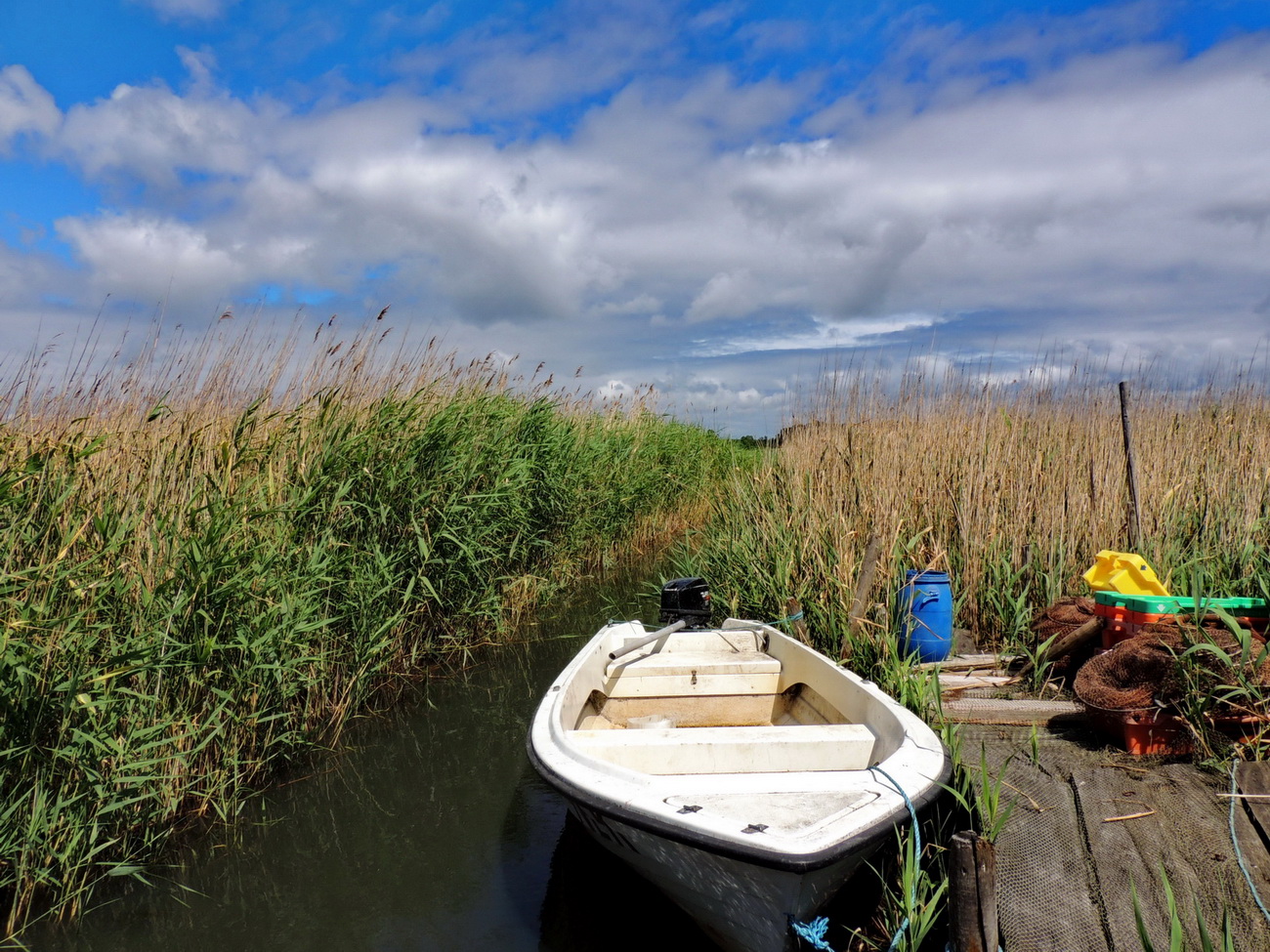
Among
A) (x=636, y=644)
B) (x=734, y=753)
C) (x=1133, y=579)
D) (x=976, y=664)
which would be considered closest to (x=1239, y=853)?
(x=734, y=753)

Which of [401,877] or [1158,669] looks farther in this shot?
[401,877]

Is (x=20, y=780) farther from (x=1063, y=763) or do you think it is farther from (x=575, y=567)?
(x=575, y=567)

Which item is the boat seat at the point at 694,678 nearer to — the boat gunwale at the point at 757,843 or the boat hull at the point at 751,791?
the boat hull at the point at 751,791

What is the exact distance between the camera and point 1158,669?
344 centimetres

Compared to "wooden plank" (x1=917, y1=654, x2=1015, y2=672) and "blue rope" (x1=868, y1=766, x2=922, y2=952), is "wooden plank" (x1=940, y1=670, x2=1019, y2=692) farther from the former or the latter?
"blue rope" (x1=868, y1=766, x2=922, y2=952)

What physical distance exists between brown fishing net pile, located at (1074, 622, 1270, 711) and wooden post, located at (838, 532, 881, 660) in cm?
153

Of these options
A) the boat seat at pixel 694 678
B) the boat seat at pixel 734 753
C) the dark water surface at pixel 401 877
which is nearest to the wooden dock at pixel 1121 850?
the boat seat at pixel 734 753

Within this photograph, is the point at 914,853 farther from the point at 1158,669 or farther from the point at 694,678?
the point at 694,678

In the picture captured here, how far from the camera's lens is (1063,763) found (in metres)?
3.25

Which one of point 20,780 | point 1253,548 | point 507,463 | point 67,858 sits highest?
point 507,463

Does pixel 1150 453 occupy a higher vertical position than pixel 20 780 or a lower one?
higher

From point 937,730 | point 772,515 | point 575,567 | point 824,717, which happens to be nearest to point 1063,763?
point 937,730

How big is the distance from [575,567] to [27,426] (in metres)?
5.39

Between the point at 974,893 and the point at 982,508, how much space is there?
403 centimetres
